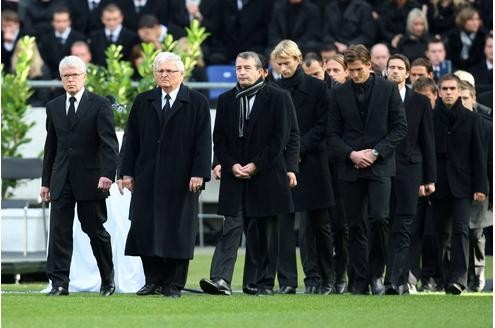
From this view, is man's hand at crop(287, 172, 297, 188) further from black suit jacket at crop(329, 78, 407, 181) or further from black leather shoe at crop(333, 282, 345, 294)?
black leather shoe at crop(333, 282, 345, 294)

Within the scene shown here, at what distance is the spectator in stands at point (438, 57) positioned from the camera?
2366 cm

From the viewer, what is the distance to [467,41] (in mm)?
25250

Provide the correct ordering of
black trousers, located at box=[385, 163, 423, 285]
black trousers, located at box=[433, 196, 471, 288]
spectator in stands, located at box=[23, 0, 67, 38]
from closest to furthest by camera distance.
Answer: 1. black trousers, located at box=[385, 163, 423, 285]
2. black trousers, located at box=[433, 196, 471, 288]
3. spectator in stands, located at box=[23, 0, 67, 38]

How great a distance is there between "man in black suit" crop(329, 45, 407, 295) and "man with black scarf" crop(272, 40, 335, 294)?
0.53 metres

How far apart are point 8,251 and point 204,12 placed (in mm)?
6542

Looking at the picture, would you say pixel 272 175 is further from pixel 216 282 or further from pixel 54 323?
pixel 54 323

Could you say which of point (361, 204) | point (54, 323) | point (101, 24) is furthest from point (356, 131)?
point (101, 24)

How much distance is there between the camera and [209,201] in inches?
977

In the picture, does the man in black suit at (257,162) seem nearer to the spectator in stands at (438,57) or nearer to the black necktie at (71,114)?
the black necktie at (71,114)

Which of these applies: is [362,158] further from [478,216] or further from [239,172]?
[478,216]

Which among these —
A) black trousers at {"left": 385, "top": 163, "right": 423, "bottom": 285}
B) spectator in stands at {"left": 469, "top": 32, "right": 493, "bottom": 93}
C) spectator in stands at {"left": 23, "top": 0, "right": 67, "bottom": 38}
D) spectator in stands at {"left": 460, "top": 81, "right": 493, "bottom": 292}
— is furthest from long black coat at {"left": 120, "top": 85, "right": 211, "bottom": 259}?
spectator in stands at {"left": 23, "top": 0, "right": 67, "bottom": 38}

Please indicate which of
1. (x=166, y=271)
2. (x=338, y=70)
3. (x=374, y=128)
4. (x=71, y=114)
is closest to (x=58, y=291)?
(x=166, y=271)

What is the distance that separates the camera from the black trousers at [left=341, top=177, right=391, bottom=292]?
52.4 feet

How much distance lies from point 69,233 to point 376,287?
2.87m
